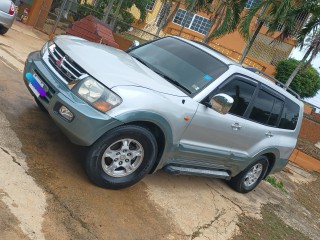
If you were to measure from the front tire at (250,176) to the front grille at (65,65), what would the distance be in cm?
330

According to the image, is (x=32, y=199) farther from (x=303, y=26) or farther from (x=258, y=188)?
(x=303, y=26)

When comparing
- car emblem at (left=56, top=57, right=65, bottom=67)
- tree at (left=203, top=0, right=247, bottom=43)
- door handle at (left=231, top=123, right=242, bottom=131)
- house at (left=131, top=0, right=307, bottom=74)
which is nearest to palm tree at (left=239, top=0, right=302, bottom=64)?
tree at (left=203, top=0, right=247, bottom=43)

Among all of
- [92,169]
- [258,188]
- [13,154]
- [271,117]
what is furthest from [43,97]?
[258,188]

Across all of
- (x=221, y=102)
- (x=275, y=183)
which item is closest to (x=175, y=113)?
(x=221, y=102)

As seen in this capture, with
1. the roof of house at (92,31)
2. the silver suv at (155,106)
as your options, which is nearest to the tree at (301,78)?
the roof of house at (92,31)

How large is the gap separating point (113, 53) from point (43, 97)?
46.7 inches

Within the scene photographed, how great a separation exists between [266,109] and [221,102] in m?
1.67

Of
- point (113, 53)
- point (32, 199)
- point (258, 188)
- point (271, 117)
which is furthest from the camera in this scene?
point (258, 188)

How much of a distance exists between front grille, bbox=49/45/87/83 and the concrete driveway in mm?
799

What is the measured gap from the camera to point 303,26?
16.3 m

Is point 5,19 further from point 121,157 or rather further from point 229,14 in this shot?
point 229,14

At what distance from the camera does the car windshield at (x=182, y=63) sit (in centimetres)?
496

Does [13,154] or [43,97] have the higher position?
[43,97]

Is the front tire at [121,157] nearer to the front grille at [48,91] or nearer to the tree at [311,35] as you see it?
the front grille at [48,91]
